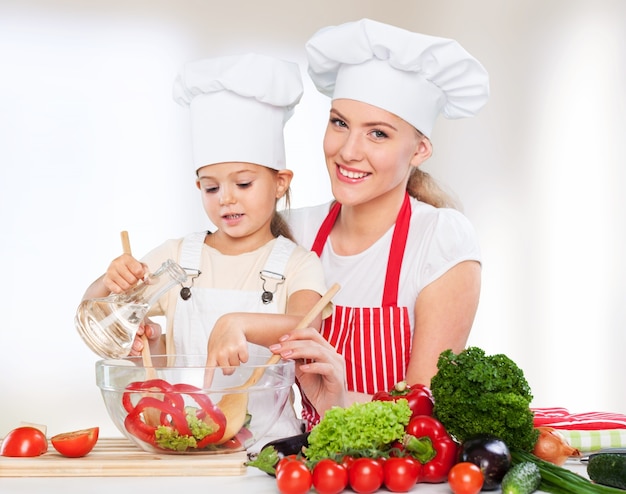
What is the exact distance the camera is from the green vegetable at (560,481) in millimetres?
1223

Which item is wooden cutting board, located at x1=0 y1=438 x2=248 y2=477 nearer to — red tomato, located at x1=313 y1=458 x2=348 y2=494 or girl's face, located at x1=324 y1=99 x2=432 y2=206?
red tomato, located at x1=313 y1=458 x2=348 y2=494

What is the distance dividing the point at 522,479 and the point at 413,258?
3.37ft

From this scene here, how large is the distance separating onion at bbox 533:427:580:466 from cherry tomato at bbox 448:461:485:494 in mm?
187

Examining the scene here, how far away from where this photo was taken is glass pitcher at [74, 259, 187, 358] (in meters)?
1.53

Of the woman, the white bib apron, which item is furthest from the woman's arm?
the white bib apron

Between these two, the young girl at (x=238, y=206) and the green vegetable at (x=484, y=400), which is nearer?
the green vegetable at (x=484, y=400)

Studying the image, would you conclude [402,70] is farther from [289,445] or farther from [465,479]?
[465,479]

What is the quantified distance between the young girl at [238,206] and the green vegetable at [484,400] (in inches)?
29.2

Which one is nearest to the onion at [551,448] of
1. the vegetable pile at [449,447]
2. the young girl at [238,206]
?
the vegetable pile at [449,447]

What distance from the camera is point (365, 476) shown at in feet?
4.09

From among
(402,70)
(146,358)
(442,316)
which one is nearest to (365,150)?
(402,70)

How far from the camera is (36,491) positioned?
1.28 m

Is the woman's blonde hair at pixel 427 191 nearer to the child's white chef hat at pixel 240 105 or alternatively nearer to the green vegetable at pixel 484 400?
the child's white chef hat at pixel 240 105

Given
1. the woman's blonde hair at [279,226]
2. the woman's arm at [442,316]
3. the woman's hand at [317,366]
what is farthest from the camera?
the woman's blonde hair at [279,226]
